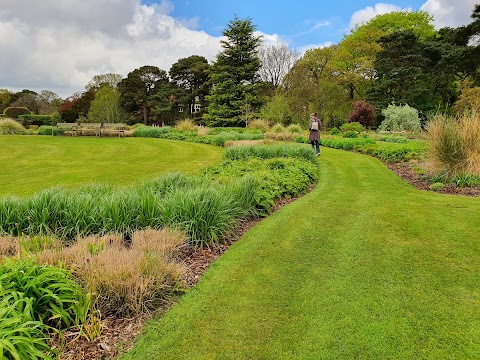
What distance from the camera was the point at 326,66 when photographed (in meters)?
33.2

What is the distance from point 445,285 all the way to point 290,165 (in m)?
5.37

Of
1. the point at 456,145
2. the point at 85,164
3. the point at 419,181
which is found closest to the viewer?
the point at 456,145

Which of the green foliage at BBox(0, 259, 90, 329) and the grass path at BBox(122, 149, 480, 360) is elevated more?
the green foliage at BBox(0, 259, 90, 329)

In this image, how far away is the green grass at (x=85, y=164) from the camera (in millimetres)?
7379

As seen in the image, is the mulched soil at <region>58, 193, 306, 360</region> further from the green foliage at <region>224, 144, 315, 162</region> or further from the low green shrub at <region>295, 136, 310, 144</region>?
the low green shrub at <region>295, 136, 310, 144</region>

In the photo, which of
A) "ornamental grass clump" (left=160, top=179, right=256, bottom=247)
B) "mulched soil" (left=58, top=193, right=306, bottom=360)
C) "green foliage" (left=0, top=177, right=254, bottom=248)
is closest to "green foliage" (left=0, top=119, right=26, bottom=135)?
"green foliage" (left=0, top=177, right=254, bottom=248)

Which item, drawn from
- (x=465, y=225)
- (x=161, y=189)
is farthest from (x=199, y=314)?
(x=465, y=225)

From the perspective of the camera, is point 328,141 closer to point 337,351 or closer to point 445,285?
point 445,285

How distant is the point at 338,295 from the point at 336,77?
33.7m

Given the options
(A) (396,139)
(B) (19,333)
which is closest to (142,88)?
(A) (396,139)

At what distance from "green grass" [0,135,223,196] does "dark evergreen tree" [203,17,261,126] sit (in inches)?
627

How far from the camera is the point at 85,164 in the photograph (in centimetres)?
962

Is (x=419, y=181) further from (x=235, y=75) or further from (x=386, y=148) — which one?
(x=235, y=75)

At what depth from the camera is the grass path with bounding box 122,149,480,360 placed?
2.13 m
